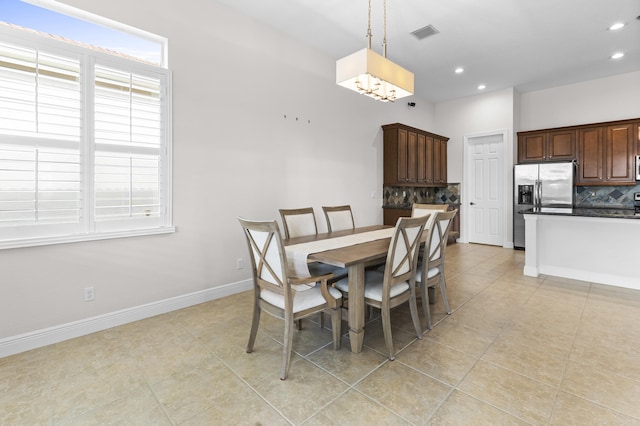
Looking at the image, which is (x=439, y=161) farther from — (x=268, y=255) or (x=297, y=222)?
(x=268, y=255)

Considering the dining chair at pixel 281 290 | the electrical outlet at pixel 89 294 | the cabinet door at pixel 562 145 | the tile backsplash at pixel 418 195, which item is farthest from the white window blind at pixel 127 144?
the cabinet door at pixel 562 145

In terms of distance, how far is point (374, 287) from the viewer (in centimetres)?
234

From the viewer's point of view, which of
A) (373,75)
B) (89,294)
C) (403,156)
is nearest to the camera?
(373,75)

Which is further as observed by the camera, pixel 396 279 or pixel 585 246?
pixel 585 246

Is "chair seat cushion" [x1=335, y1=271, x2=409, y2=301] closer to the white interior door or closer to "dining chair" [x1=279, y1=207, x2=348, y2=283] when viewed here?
"dining chair" [x1=279, y1=207, x2=348, y2=283]

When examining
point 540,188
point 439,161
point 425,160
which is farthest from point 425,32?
point 540,188

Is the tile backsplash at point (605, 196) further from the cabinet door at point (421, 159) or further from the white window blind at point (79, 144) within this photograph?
the white window blind at point (79, 144)

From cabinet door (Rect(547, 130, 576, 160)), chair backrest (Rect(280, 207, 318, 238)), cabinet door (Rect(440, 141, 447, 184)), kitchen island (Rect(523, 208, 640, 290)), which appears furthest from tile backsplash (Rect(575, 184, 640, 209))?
chair backrest (Rect(280, 207, 318, 238))

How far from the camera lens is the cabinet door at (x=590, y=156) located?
17.8 feet

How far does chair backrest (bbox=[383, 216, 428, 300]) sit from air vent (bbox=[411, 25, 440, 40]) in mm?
2853

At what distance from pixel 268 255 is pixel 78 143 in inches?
75.7

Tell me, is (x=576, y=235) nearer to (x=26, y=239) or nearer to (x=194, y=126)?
(x=194, y=126)

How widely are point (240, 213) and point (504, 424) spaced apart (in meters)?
2.94

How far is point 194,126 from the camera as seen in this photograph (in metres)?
3.18
